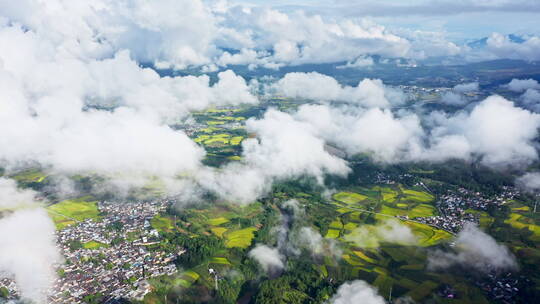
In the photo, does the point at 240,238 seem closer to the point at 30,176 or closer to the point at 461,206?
the point at 461,206

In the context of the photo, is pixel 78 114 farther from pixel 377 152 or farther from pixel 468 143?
pixel 468 143

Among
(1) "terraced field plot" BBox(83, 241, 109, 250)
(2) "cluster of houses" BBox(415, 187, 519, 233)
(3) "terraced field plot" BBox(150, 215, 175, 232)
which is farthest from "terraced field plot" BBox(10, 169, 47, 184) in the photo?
(2) "cluster of houses" BBox(415, 187, 519, 233)

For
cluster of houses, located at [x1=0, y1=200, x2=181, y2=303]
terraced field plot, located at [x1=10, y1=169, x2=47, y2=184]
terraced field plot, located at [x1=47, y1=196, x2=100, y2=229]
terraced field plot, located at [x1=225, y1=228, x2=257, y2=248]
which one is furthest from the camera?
terraced field plot, located at [x1=10, y1=169, x2=47, y2=184]

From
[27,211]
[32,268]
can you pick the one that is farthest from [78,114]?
[32,268]

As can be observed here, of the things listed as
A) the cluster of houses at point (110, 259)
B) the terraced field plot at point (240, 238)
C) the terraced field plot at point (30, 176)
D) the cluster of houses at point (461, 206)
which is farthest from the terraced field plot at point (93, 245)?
the cluster of houses at point (461, 206)

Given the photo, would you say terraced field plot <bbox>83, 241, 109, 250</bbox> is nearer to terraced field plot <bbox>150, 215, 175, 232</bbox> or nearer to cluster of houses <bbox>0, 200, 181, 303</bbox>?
cluster of houses <bbox>0, 200, 181, 303</bbox>

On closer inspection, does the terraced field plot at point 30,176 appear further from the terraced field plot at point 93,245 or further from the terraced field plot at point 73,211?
the terraced field plot at point 93,245

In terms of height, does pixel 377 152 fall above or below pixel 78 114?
below

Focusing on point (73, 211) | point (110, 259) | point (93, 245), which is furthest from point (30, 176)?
point (110, 259)
